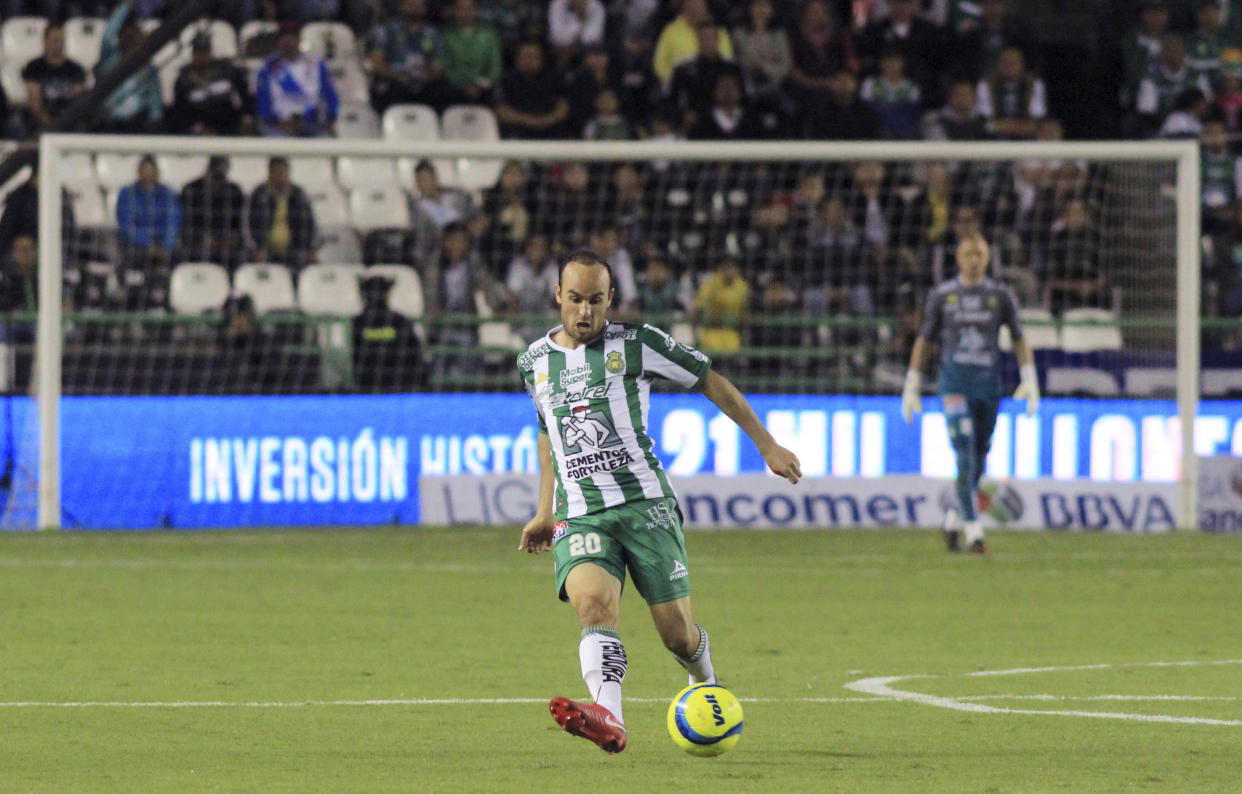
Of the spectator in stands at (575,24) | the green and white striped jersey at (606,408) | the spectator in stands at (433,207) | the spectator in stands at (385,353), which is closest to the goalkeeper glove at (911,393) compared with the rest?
the spectator in stands at (385,353)

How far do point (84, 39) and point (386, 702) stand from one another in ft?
53.0

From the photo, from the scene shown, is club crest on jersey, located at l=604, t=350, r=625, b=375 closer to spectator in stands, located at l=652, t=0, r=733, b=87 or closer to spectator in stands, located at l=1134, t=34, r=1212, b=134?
spectator in stands, located at l=652, t=0, r=733, b=87

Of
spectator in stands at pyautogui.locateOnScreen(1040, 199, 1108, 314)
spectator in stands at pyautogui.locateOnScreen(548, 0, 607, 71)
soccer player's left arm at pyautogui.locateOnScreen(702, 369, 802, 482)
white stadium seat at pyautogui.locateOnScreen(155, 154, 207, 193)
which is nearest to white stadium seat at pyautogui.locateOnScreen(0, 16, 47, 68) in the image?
white stadium seat at pyautogui.locateOnScreen(155, 154, 207, 193)

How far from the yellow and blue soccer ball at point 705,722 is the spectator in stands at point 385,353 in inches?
465

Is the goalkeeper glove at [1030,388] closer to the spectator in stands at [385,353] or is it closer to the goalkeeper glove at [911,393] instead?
the goalkeeper glove at [911,393]

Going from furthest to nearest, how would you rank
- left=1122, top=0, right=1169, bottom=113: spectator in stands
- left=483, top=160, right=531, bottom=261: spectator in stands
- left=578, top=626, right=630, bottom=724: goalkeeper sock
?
left=1122, top=0, right=1169, bottom=113: spectator in stands, left=483, top=160, right=531, bottom=261: spectator in stands, left=578, top=626, right=630, bottom=724: goalkeeper sock

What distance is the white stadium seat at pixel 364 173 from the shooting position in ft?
69.8

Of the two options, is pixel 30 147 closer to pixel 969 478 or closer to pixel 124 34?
pixel 124 34

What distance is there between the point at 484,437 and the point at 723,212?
445 cm

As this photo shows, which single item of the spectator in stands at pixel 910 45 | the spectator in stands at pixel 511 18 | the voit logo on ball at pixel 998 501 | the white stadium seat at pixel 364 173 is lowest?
the voit logo on ball at pixel 998 501

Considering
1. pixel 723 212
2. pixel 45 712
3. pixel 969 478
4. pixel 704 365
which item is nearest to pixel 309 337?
pixel 723 212

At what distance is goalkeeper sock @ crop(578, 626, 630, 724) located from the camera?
22.4ft

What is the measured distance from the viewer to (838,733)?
7832 millimetres

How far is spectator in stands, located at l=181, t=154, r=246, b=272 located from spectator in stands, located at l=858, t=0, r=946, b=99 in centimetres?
753
